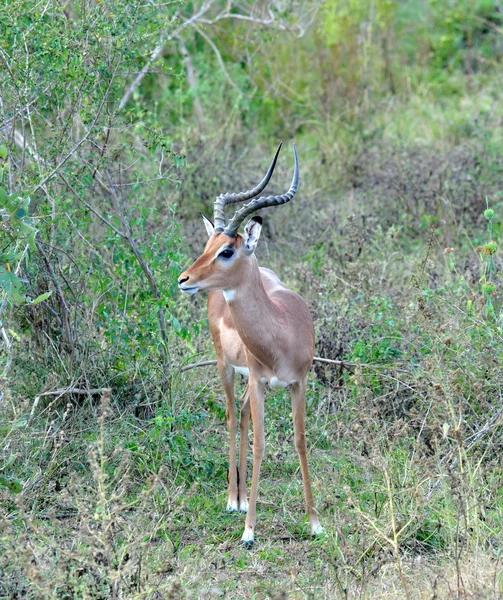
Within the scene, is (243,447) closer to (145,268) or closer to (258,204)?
(145,268)

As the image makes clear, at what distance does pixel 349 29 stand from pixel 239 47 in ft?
4.38

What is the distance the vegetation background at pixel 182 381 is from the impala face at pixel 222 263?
2.15 feet

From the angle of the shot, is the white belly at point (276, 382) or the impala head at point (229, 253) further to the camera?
the white belly at point (276, 382)

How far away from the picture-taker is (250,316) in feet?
14.0

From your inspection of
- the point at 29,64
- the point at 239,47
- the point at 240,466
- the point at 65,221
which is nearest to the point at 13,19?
the point at 29,64

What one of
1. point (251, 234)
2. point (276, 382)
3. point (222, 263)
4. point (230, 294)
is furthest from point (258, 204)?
point (276, 382)

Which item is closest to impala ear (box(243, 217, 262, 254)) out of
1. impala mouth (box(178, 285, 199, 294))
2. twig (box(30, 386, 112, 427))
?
impala mouth (box(178, 285, 199, 294))

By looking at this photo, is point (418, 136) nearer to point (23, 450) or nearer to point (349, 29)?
point (349, 29)

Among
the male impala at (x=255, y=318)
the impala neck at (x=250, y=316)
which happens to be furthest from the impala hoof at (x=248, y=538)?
the impala neck at (x=250, y=316)

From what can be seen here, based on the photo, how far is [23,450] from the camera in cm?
444

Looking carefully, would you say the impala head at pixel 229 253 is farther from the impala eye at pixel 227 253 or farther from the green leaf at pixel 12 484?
the green leaf at pixel 12 484

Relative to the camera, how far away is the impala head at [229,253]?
13.5 feet

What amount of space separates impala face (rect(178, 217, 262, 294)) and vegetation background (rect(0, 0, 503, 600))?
0.65 m

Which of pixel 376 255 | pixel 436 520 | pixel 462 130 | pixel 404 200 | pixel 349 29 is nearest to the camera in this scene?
pixel 436 520
